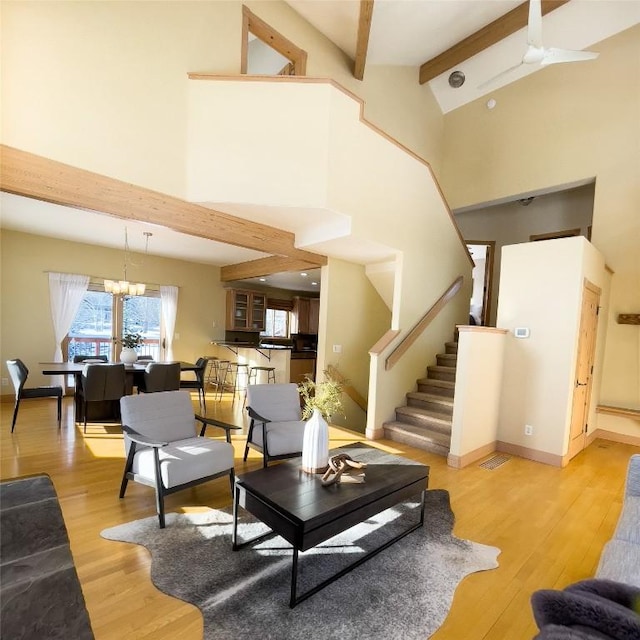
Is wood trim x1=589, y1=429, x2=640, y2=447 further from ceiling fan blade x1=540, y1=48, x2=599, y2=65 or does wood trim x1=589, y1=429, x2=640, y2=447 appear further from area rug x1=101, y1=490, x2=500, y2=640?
ceiling fan blade x1=540, y1=48, x2=599, y2=65

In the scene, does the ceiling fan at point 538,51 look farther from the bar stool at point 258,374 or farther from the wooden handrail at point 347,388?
the bar stool at point 258,374

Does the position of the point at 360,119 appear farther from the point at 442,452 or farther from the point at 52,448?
the point at 52,448

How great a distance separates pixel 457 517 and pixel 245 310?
283 inches

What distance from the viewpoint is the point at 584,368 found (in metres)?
4.44

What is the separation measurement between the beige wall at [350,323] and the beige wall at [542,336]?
7.51ft

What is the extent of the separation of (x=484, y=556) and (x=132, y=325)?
7.29 m

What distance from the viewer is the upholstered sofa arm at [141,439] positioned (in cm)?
252

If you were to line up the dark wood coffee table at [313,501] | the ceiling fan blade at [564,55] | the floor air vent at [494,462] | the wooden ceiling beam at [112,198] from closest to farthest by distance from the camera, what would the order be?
the dark wood coffee table at [313,501] < the wooden ceiling beam at [112,198] < the floor air vent at [494,462] < the ceiling fan blade at [564,55]

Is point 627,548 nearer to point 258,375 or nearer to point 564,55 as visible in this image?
point 564,55

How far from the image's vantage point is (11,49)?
2750mm

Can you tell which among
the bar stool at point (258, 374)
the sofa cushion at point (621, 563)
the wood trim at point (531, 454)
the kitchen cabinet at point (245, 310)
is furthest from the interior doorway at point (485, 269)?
the sofa cushion at point (621, 563)

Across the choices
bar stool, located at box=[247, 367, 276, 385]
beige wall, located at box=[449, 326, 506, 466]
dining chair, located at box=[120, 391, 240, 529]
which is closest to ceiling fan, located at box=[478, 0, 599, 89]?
beige wall, located at box=[449, 326, 506, 466]

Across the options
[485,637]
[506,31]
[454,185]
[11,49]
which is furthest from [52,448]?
[506,31]

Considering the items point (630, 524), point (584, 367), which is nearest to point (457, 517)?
point (630, 524)
